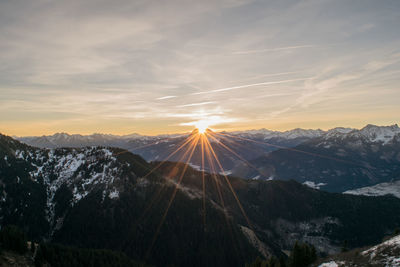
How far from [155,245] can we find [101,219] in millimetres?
47506

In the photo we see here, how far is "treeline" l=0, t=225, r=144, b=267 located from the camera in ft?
227

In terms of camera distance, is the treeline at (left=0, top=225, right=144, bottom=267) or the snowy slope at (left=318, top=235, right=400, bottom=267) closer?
the snowy slope at (left=318, top=235, right=400, bottom=267)

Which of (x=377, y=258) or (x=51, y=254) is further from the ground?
(x=377, y=258)

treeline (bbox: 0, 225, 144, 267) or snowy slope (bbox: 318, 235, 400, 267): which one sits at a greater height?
snowy slope (bbox: 318, 235, 400, 267)

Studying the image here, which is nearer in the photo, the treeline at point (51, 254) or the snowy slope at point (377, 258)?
the snowy slope at point (377, 258)

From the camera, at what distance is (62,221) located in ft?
631

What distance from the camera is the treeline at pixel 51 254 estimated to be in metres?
69.2

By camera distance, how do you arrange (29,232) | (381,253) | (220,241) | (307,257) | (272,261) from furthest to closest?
(220,241), (29,232), (272,261), (307,257), (381,253)

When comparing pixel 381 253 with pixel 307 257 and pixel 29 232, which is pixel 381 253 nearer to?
pixel 307 257

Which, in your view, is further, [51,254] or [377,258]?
[51,254]

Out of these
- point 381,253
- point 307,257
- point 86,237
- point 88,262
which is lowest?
point 86,237

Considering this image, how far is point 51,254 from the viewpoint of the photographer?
80438mm

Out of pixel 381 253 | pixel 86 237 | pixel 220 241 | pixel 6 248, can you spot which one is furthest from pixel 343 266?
pixel 86 237

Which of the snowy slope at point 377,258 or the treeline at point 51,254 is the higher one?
the snowy slope at point 377,258
